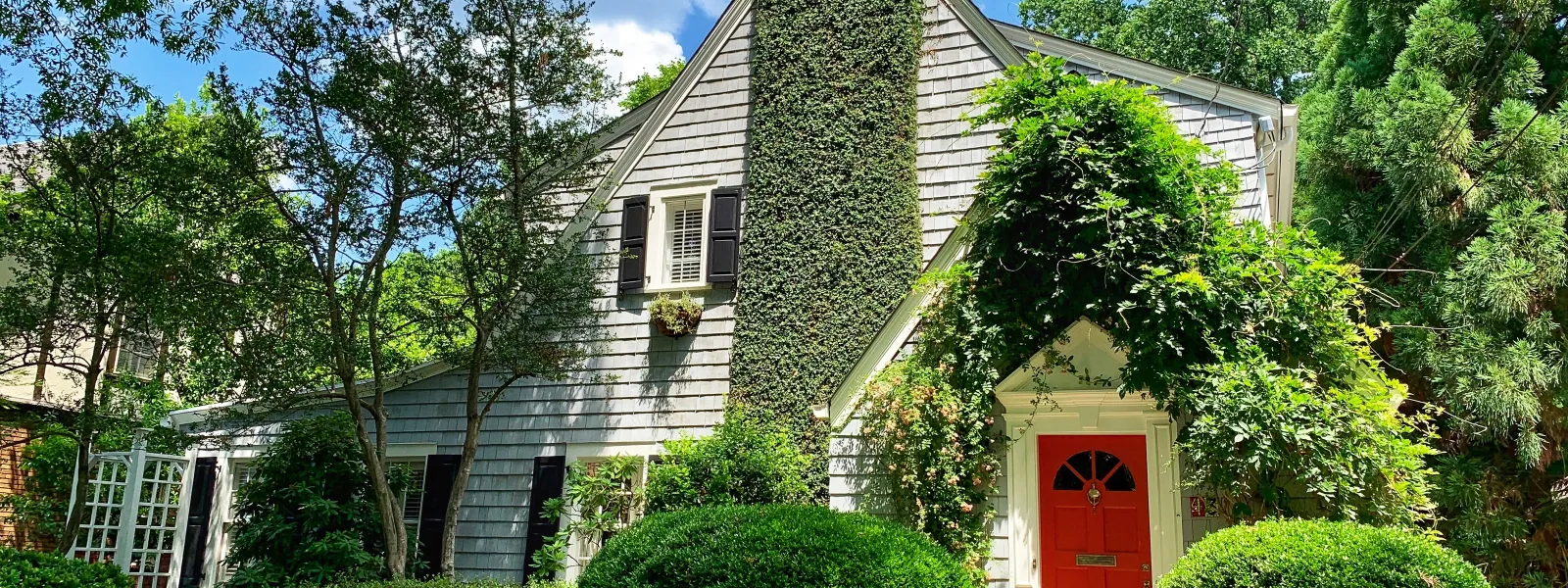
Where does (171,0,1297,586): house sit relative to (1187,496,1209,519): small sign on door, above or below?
above

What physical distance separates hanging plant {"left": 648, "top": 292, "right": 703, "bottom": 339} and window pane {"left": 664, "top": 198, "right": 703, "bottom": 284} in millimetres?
388

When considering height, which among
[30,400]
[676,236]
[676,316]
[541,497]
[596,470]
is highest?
[676,236]

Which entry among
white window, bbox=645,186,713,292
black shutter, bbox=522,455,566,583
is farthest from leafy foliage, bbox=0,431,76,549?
white window, bbox=645,186,713,292

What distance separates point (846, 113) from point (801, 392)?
303 cm

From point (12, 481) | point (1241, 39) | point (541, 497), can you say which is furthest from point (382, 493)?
point (1241, 39)

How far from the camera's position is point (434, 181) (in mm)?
9391

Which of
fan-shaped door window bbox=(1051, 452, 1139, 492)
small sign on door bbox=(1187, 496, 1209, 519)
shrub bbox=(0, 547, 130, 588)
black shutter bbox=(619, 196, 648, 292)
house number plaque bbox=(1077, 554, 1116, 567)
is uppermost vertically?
black shutter bbox=(619, 196, 648, 292)

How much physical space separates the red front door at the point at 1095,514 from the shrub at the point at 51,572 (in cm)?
726

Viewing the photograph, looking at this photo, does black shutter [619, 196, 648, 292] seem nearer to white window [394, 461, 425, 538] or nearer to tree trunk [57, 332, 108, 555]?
white window [394, 461, 425, 538]

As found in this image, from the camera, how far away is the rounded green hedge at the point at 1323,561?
525 cm

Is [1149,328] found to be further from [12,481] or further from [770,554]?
[12,481]

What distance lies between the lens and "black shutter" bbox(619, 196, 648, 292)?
10828 mm

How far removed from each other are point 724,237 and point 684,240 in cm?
66

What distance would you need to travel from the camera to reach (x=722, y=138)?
1112cm
